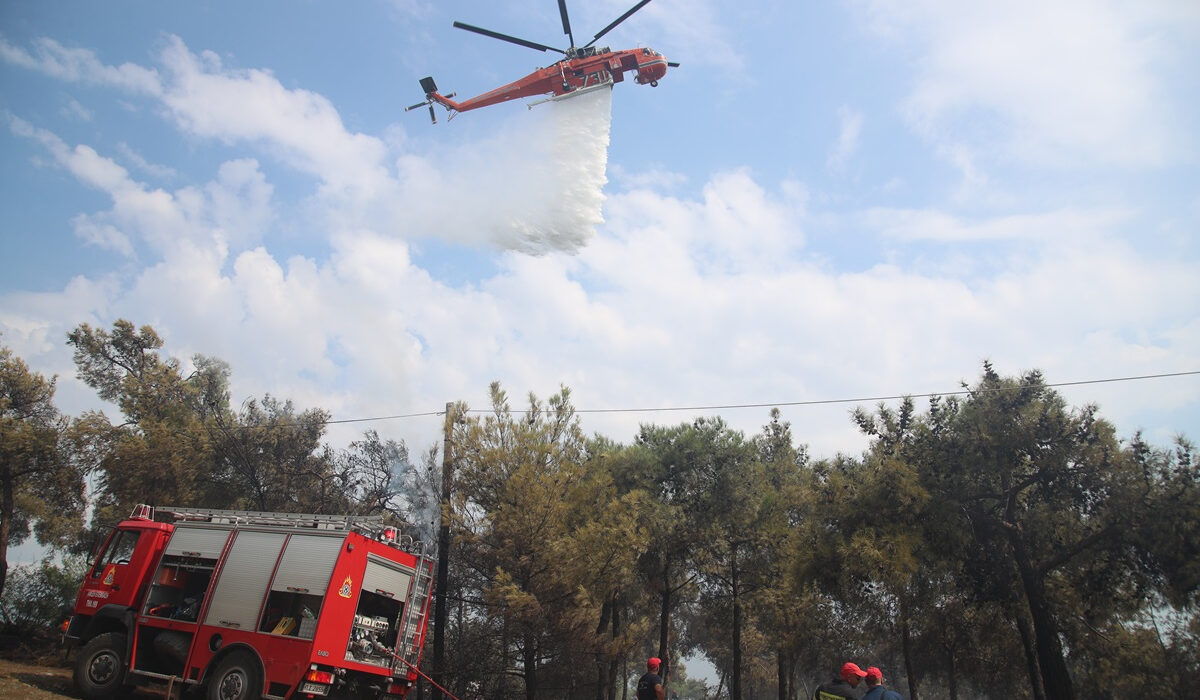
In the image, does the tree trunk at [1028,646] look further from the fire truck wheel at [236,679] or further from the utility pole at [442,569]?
the fire truck wheel at [236,679]

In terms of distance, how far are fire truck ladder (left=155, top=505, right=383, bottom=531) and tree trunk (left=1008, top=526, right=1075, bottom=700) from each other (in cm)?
1835

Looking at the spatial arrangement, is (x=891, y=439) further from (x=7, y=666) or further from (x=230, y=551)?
(x=7, y=666)

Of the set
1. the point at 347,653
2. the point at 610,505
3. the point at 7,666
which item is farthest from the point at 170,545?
the point at 610,505

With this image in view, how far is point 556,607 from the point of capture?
62.6ft

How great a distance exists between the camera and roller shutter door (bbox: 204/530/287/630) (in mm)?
13812

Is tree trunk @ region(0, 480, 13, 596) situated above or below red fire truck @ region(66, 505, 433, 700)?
above

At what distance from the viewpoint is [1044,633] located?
61.5ft

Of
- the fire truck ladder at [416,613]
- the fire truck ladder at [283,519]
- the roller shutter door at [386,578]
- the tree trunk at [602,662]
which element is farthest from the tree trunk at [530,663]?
the fire truck ladder at [283,519]

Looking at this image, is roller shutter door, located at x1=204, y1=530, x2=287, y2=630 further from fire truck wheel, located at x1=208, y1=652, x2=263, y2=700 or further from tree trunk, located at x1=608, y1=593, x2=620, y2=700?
tree trunk, located at x1=608, y1=593, x2=620, y2=700

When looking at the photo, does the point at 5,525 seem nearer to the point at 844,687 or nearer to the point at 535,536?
the point at 535,536

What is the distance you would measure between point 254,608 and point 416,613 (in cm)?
337

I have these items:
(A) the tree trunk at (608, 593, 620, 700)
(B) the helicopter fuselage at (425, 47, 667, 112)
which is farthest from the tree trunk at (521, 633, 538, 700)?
(B) the helicopter fuselage at (425, 47, 667, 112)

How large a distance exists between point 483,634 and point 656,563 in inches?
341

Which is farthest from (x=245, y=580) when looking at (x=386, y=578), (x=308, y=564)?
(x=386, y=578)
